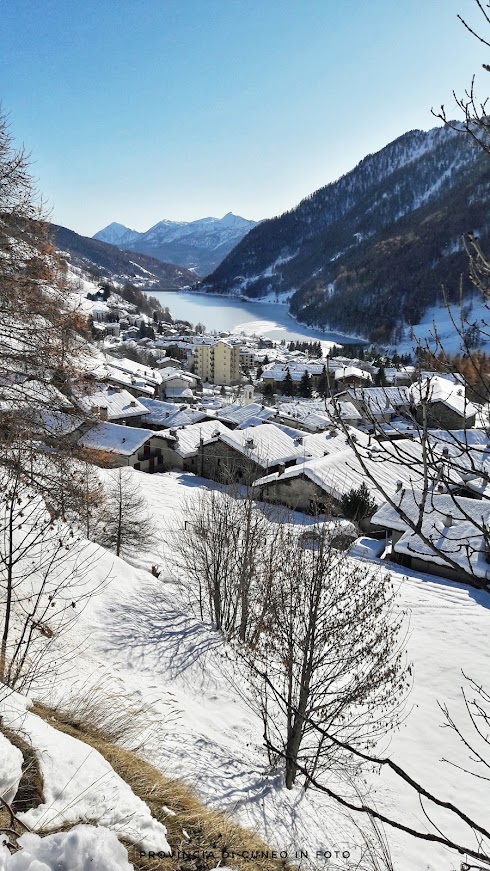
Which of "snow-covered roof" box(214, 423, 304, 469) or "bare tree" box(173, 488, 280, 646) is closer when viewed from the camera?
"bare tree" box(173, 488, 280, 646)

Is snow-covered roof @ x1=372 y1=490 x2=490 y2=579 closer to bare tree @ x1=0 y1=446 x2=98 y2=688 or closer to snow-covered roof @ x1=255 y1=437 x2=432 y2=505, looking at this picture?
snow-covered roof @ x1=255 y1=437 x2=432 y2=505

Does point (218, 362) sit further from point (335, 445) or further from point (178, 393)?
point (335, 445)

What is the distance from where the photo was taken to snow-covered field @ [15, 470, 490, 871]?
571 cm

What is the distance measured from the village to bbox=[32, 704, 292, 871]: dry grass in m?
2.54

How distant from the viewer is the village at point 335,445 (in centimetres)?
246

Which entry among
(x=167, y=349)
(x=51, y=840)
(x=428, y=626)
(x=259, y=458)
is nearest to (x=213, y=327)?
(x=167, y=349)

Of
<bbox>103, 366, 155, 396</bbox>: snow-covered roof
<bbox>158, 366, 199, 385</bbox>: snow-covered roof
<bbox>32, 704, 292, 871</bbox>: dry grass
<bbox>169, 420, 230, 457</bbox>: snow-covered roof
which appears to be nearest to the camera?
<bbox>32, 704, 292, 871</bbox>: dry grass

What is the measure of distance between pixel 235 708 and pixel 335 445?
2562 centimetres

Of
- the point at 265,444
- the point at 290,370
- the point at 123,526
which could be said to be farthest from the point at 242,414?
the point at 290,370

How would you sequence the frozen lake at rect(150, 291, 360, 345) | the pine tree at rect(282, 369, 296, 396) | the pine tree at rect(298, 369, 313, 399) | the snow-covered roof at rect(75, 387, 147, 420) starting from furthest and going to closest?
the frozen lake at rect(150, 291, 360, 345) < the pine tree at rect(282, 369, 296, 396) < the pine tree at rect(298, 369, 313, 399) < the snow-covered roof at rect(75, 387, 147, 420)

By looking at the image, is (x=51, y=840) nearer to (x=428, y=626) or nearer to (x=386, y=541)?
(x=428, y=626)

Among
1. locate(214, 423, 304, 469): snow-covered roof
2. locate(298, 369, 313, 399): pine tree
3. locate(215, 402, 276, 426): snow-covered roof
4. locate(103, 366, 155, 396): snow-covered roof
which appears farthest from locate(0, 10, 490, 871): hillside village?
locate(298, 369, 313, 399): pine tree

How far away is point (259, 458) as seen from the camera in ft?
95.9

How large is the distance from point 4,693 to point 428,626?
41.3 feet
